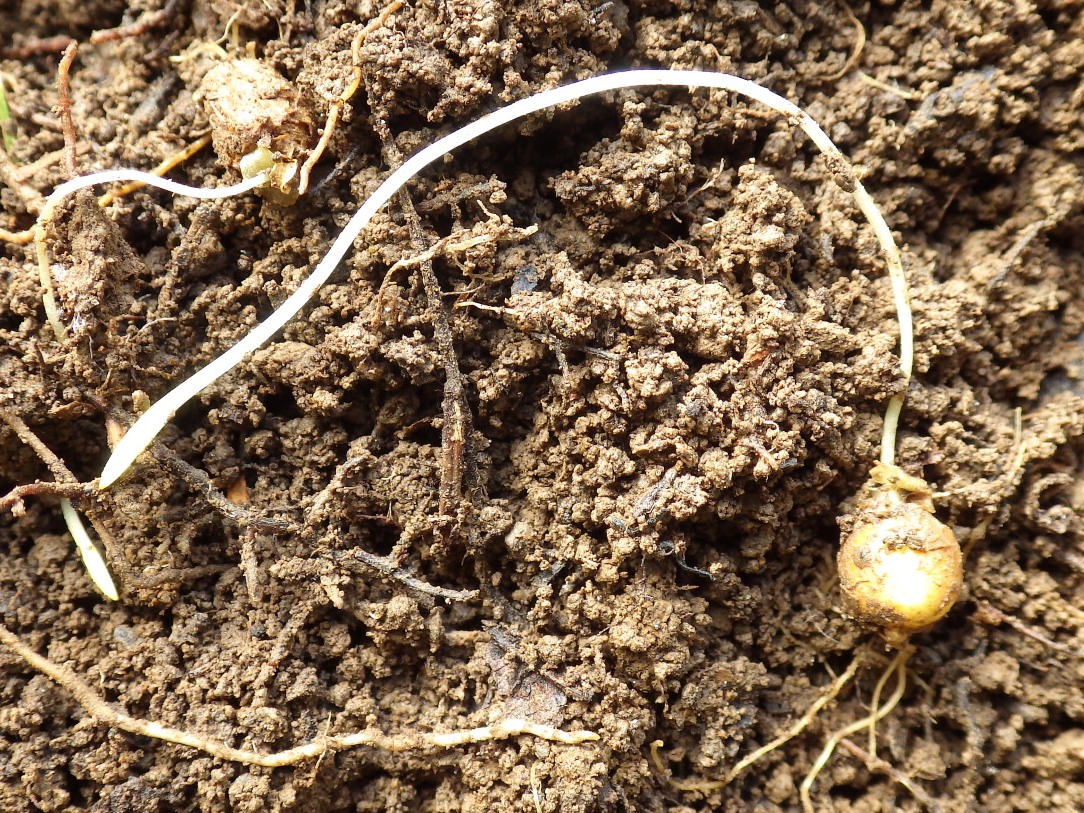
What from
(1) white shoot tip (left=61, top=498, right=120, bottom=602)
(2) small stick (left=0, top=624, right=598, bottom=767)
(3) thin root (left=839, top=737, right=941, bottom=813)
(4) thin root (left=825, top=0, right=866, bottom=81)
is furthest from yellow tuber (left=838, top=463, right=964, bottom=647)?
(1) white shoot tip (left=61, top=498, right=120, bottom=602)

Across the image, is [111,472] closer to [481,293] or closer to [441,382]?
[441,382]

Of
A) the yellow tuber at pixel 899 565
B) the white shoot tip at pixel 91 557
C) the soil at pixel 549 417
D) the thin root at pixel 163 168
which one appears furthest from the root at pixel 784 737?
the thin root at pixel 163 168

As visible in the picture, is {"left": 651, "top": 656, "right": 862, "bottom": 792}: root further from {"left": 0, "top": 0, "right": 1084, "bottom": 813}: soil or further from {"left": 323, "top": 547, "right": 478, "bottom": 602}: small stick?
{"left": 323, "top": 547, "right": 478, "bottom": 602}: small stick

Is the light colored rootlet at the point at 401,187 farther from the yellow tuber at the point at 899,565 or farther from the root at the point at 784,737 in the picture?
the root at the point at 784,737

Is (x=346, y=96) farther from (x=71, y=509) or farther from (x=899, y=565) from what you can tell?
(x=899, y=565)

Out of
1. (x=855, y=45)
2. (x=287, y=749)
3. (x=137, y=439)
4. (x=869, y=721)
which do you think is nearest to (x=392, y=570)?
(x=287, y=749)

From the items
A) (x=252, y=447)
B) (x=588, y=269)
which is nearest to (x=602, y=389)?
(x=588, y=269)
